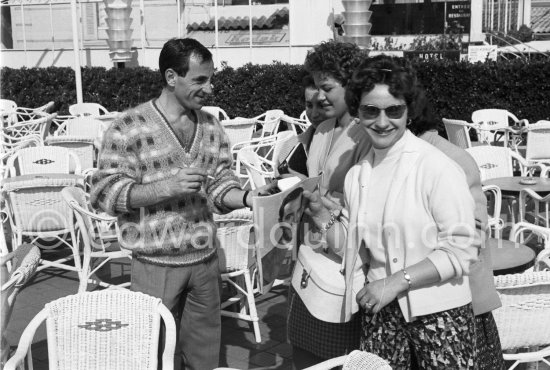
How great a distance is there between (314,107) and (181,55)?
0.53 metres

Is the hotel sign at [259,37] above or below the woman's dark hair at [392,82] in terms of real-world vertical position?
above

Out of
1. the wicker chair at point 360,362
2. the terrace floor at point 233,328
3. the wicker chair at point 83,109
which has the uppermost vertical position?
the wicker chair at point 83,109

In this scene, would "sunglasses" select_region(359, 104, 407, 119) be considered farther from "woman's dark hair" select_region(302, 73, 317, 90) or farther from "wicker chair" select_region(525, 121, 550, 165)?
"wicker chair" select_region(525, 121, 550, 165)

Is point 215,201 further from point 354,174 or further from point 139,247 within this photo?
point 354,174

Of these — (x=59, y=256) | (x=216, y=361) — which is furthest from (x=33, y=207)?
(x=216, y=361)

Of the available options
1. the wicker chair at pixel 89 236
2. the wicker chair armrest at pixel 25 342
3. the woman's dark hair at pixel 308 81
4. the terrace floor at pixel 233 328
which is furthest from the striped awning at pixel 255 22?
the wicker chair armrest at pixel 25 342

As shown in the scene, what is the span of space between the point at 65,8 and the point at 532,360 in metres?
19.2

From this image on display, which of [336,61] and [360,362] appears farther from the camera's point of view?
[336,61]

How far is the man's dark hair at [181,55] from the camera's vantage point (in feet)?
9.66

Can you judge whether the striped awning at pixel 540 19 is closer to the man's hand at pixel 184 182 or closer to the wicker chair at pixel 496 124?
the wicker chair at pixel 496 124

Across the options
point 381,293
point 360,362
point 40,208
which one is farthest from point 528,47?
point 360,362

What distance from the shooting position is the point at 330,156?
2.87 metres

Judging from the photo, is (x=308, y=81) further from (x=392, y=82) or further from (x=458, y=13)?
(x=458, y=13)

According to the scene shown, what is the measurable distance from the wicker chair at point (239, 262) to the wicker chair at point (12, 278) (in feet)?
4.75
